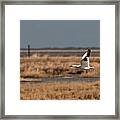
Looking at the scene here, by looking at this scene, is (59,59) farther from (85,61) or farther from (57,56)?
(85,61)

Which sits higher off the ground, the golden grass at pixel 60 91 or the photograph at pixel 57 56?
the photograph at pixel 57 56

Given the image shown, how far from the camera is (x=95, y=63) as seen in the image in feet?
17.7

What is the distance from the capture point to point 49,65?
5.40 meters

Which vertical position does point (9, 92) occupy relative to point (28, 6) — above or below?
below

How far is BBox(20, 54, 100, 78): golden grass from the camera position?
540 cm

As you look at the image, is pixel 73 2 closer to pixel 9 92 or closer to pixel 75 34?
pixel 75 34

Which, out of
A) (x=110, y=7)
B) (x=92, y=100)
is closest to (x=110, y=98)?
(x=92, y=100)

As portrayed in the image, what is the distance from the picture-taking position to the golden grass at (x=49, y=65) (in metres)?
5.40

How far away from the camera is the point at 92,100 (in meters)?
5.40

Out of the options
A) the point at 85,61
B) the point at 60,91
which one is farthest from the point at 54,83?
the point at 85,61

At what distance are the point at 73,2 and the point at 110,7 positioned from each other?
0.18 metres

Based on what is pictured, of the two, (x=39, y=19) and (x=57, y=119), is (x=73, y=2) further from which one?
(x=57, y=119)

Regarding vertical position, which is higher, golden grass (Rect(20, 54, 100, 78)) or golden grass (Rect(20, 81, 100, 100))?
golden grass (Rect(20, 54, 100, 78))

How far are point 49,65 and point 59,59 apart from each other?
6cm
